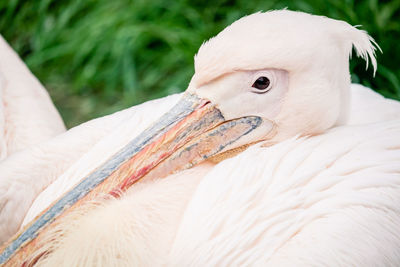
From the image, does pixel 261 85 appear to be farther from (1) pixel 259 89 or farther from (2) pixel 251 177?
(2) pixel 251 177

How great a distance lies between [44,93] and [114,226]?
1167 millimetres

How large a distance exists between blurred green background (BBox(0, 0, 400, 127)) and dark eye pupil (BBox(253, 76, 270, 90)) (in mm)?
1529

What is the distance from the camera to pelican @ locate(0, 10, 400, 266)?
4.62 ft

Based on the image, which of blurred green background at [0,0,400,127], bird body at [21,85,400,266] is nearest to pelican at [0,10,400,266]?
bird body at [21,85,400,266]

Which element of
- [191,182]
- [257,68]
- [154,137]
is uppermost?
[257,68]

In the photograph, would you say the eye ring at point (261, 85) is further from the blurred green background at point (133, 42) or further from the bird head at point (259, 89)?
the blurred green background at point (133, 42)

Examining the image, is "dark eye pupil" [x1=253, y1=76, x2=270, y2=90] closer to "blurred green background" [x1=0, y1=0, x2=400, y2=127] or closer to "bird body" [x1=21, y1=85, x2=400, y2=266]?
"bird body" [x1=21, y1=85, x2=400, y2=266]

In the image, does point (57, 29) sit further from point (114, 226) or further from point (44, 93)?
point (114, 226)

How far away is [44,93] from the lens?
2480mm

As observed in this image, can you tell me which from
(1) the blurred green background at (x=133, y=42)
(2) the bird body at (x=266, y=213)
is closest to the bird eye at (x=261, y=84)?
(2) the bird body at (x=266, y=213)

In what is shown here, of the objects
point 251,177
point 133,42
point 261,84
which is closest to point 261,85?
point 261,84

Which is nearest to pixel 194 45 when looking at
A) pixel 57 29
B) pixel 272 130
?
pixel 57 29

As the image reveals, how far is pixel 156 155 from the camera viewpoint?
1.59 meters

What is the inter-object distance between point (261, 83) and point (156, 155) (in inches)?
14.7
